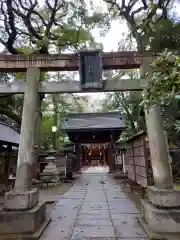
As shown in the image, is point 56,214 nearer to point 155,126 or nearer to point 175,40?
point 155,126

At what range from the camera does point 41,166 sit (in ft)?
43.0

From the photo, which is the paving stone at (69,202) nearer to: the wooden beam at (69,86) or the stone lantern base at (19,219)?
the stone lantern base at (19,219)

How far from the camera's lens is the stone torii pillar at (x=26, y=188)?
4.21 metres

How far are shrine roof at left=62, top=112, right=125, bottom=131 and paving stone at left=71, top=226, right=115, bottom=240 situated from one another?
43.7 ft

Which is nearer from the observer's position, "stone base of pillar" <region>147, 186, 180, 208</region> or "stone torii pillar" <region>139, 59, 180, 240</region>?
"stone torii pillar" <region>139, 59, 180, 240</region>

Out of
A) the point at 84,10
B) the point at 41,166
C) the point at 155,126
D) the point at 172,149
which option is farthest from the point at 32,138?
the point at 41,166

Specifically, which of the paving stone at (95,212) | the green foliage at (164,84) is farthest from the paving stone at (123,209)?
the green foliage at (164,84)

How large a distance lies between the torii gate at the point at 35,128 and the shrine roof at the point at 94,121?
12572 millimetres

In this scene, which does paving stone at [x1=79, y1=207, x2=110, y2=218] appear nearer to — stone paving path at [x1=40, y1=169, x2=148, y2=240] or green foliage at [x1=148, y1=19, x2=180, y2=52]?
stone paving path at [x1=40, y1=169, x2=148, y2=240]

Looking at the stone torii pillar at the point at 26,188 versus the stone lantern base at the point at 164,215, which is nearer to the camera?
the stone lantern base at the point at 164,215

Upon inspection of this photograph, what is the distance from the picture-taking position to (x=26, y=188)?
4.55 metres

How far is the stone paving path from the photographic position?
13.5 feet

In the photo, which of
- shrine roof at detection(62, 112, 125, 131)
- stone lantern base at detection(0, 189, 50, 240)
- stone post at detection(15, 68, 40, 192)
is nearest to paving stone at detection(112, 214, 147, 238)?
stone lantern base at detection(0, 189, 50, 240)

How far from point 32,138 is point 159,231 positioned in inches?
136
